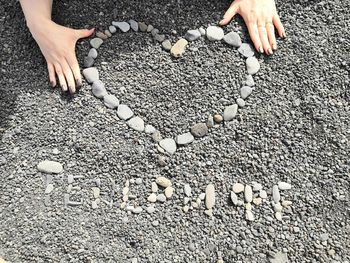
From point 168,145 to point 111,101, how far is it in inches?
9.4

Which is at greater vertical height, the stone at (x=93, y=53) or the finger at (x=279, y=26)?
the finger at (x=279, y=26)

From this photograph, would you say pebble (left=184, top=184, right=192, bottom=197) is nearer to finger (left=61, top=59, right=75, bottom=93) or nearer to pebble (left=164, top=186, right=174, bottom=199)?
pebble (left=164, top=186, right=174, bottom=199)

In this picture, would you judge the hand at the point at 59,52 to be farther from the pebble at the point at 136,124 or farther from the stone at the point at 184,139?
the stone at the point at 184,139

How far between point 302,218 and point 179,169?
408mm

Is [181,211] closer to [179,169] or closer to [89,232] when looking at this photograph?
[179,169]

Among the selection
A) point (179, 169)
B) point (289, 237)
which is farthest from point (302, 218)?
point (179, 169)

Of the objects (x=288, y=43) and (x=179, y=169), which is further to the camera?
(x=288, y=43)

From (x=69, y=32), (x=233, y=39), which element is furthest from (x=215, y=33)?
(x=69, y=32)

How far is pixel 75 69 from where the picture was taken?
175cm

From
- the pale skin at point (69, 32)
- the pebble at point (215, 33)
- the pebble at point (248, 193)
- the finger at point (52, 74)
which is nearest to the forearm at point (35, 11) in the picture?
the pale skin at point (69, 32)

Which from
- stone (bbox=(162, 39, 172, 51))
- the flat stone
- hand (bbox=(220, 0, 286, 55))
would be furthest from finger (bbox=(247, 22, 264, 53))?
the flat stone

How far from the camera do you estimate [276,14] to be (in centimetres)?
183

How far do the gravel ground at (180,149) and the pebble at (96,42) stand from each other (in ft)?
0.12

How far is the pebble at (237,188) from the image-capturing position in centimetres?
167
